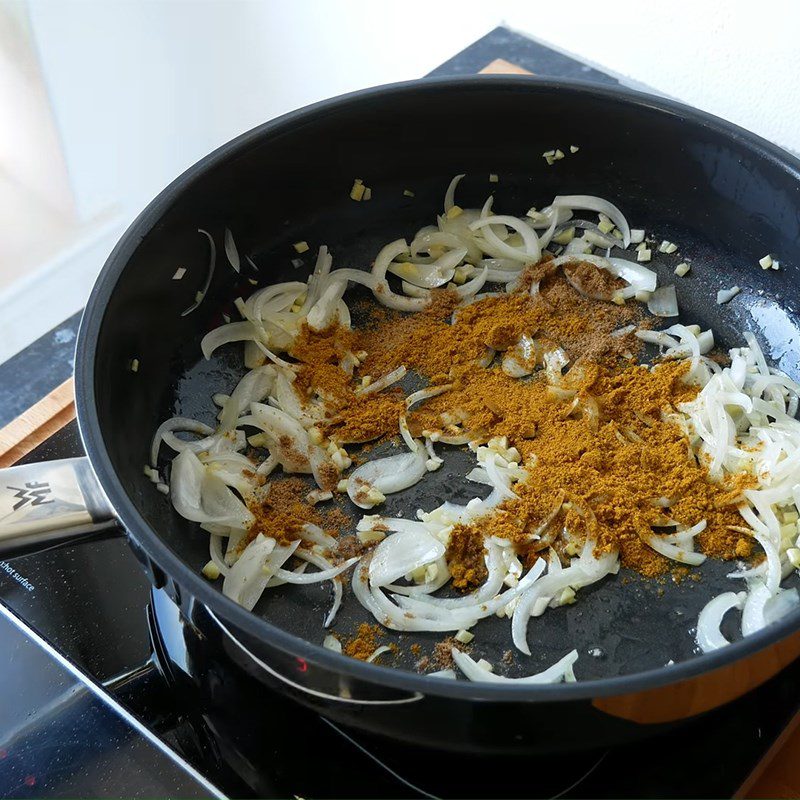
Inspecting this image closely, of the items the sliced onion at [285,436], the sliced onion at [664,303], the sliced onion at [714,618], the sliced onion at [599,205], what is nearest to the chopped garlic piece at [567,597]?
the sliced onion at [714,618]

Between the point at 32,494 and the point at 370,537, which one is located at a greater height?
the point at 32,494

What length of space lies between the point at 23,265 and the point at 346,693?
1.55 m

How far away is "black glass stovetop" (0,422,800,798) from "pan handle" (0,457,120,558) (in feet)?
0.37

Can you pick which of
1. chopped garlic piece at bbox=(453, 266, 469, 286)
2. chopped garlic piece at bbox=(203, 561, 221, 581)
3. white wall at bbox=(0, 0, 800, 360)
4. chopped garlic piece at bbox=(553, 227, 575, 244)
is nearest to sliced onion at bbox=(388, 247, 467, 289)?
chopped garlic piece at bbox=(453, 266, 469, 286)

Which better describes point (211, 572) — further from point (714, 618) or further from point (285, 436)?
point (714, 618)

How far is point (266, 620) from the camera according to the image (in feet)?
3.07

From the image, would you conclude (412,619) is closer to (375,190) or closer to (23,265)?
(375,190)

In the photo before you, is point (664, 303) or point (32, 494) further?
point (664, 303)

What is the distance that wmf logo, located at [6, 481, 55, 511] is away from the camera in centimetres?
88

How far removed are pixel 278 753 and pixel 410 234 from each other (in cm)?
75

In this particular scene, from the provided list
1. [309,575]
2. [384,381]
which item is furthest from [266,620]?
[384,381]

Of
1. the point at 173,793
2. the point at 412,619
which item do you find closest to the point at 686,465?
the point at 412,619

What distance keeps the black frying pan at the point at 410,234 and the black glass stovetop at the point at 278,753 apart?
6cm

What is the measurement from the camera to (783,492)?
41.2 inches
